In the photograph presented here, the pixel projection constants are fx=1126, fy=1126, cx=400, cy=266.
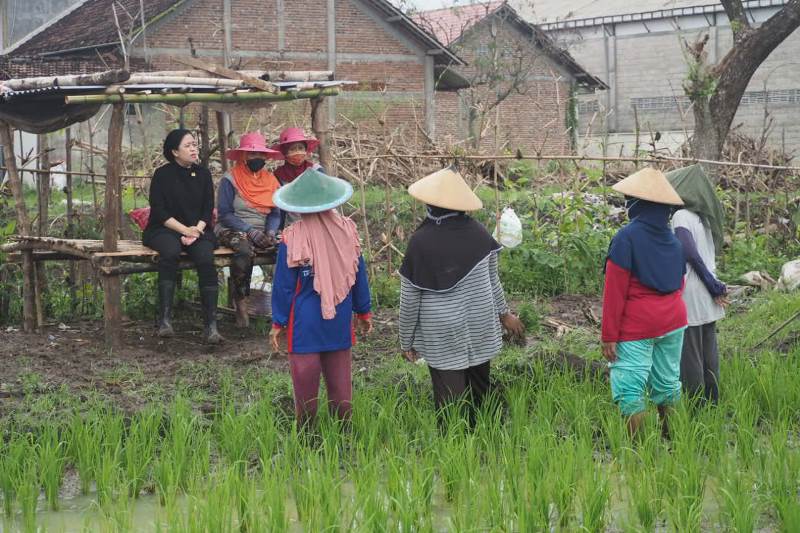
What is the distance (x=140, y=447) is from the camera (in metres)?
5.42

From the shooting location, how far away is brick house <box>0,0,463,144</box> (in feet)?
70.2

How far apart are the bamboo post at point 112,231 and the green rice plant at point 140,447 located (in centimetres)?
242

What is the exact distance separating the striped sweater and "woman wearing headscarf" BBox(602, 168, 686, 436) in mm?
614

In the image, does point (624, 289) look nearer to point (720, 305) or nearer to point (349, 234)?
point (720, 305)

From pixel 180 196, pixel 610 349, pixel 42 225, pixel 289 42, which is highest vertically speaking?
pixel 289 42

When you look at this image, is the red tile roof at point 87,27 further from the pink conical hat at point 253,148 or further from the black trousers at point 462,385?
the black trousers at point 462,385

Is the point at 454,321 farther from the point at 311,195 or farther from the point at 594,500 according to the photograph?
the point at 594,500

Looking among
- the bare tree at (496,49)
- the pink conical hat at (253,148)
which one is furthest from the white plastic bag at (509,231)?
the bare tree at (496,49)

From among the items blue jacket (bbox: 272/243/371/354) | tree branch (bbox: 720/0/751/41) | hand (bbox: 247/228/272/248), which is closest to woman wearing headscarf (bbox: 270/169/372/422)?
blue jacket (bbox: 272/243/371/354)

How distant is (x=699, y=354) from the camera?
20.5 feet

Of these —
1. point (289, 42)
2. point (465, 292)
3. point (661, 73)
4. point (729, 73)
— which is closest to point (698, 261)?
point (465, 292)

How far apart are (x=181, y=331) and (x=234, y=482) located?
4761 mm

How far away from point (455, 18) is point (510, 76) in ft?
10.2

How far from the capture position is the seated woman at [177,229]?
8.44 m
